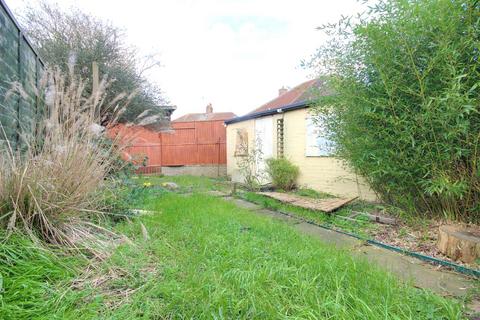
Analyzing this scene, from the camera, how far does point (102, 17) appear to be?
832 cm

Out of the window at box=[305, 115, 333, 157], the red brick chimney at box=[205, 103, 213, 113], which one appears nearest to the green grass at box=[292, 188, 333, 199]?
the window at box=[305, 115, 333, 157]

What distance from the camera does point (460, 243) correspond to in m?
2.72

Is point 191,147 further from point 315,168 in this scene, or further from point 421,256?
point 421,256

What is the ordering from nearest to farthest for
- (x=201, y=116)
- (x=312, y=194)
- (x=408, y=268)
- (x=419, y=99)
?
(x=408, y=268) → (x=419, y=99) → (x=312, y=194) → (x=201, y=116)

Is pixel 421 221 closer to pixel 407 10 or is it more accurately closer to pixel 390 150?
pixel 390 150

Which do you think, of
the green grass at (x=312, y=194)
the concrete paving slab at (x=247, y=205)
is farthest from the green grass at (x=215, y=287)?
the green grass at (x=312, y=194)

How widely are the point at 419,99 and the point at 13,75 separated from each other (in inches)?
194

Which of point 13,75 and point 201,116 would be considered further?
point 201,116

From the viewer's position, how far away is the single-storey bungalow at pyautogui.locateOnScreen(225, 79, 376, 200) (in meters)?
5.92

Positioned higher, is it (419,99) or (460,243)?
(419,99)

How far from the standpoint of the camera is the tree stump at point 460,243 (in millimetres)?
2633

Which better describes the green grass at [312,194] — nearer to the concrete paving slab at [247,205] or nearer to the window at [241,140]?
the concrete paving slab at [247,205]

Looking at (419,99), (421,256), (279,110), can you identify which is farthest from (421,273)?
(279,110)

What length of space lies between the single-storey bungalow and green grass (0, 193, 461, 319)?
367 centimetres
